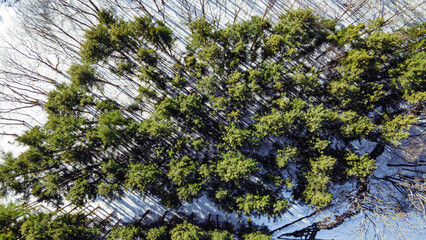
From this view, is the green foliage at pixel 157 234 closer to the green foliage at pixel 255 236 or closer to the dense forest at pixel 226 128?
the dense forest at pixel 226 128

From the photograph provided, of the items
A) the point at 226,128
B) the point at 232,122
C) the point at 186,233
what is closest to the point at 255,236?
the point at 186,233

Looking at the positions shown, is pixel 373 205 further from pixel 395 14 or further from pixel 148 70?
pixel 148 70

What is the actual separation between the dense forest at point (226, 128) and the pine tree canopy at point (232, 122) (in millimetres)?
79

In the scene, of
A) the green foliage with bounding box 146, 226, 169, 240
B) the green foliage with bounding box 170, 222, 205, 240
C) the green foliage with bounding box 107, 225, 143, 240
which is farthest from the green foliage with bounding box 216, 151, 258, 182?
the green foliage with bounding box 107, 225, 143, 240

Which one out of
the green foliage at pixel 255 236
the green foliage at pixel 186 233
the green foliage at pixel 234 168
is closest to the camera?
the green foliage at pixel 234 168

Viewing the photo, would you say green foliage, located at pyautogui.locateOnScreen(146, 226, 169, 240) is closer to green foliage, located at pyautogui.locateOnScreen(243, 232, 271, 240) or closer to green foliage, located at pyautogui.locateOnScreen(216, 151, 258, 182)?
green foliage, located at pyautogui.locateOnScreen(216, 151, 258, 182)

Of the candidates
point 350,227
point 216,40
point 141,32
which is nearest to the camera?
point 141,32

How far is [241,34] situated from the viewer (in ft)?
46.6

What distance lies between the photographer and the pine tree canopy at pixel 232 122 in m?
13.1

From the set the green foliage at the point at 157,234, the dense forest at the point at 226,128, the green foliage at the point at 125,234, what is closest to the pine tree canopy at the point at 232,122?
the dense forest at the point at 226,128

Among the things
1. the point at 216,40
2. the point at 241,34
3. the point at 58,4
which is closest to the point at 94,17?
the point at 58,4

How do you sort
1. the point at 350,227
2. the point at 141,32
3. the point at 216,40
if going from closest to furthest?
the point at 141,32 → the point at 216,40 → the point at 350,227

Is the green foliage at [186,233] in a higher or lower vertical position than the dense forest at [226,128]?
lower

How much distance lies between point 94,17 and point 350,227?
96.5ft
